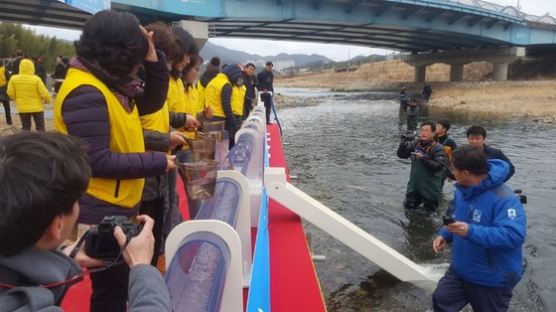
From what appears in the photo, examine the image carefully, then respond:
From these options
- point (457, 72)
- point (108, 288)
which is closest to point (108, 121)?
point (108, 288)

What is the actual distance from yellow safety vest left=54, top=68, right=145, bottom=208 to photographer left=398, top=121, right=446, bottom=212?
16.6ft

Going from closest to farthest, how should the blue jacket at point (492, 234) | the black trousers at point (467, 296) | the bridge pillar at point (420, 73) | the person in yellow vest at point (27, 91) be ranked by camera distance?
the blue jacket at point (492, 234) → the black trousers at point (467, 296) → the person in yellow vest at point (27, 91) → the bridge pillar at point (420, 73)

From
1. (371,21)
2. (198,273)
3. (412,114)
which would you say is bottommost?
(412,114)

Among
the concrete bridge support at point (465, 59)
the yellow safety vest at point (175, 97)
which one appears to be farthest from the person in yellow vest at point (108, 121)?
the concrete bridge support at point (465, 59)

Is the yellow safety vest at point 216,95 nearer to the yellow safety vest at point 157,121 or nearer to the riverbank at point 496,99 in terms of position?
the yellow safety vest at point 157,121

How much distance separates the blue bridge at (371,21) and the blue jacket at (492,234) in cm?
1913

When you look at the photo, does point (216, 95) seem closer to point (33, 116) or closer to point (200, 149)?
point (200, 149)

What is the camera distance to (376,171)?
1115cm

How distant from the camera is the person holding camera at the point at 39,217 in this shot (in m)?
1.12

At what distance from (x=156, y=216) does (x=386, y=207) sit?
5884 mm

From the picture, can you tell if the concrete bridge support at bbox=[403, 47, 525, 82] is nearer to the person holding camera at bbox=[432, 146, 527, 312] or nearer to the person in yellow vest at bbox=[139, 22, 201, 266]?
the person holding camera at bbox=[432, 146, 527, 312]

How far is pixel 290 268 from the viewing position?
12.1 ft

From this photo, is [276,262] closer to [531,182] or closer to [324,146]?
[531,182]

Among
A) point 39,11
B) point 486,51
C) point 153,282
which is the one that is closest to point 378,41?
point 486,51
